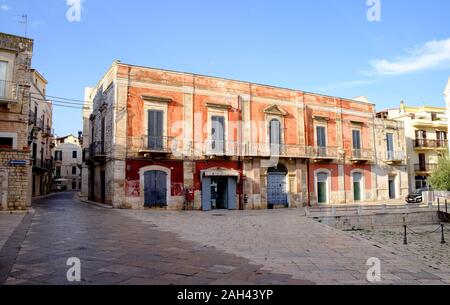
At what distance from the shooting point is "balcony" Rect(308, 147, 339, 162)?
78.7 ft

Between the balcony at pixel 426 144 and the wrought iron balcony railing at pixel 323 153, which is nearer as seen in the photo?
the wrought iron balcony railing at pixel 323 153

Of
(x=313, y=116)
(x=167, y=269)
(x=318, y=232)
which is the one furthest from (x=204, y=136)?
(x=167, y=269)

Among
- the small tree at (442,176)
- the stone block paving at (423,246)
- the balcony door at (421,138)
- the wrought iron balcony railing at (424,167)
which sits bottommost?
the stone block paving at (423,246)

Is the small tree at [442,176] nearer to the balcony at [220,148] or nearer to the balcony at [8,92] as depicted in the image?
the balcony at [220,148]

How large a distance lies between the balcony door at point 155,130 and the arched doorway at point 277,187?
23.9ft

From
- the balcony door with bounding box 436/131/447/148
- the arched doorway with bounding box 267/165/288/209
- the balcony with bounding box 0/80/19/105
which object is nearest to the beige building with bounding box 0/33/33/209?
the balcony with bounding box 0/80/19/105

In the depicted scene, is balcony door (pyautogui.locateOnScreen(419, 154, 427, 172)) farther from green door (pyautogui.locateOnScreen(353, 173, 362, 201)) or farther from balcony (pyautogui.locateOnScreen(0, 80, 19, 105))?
balcony (pyautogui.locateOnScreen(0, 80, 19, 105))

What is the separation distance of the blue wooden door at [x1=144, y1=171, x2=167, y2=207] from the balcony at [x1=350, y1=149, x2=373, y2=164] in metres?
14.5

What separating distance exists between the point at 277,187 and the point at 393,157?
11964 mm

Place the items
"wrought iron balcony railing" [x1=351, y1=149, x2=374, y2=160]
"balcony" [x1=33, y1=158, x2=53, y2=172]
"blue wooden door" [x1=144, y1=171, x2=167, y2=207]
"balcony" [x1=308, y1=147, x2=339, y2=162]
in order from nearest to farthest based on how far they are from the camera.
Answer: "blue wooden door" [x1=144, y1=171, x2=167, y2=207] → "balcony" [x1=308, y1=147, x2=339, y2=162] → "wrought iron balcony railing" [x1=351, y1=149, x2=374, y2=160] → "balcony" [x1=33, y1=158, x2=53, y2=172]

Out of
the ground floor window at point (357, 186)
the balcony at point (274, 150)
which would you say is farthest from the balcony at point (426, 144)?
the balcony at point (274, 150)

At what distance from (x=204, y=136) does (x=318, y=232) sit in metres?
10.6

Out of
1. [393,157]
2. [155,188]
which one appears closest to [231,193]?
[155,188]

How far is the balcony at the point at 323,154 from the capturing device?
78.7ft
